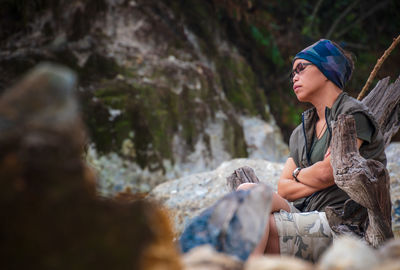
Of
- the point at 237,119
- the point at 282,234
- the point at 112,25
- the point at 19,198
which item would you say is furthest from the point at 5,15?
the point at 19,198

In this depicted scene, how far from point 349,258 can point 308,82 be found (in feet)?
5.48

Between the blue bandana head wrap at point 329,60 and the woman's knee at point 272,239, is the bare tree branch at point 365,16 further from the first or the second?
the woman's knee at point 272,239

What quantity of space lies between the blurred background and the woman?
280 cm

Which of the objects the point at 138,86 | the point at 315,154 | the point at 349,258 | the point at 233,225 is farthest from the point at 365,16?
the point at 349,258

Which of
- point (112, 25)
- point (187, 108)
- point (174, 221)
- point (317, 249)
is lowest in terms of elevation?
point (174, 221)

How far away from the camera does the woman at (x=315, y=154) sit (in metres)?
2.09

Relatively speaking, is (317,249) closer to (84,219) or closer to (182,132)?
(84,219)

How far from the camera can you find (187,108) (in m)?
6.54

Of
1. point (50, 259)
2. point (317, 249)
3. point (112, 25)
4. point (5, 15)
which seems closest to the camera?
point (50, 259)

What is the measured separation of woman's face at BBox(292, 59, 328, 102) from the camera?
2445mm

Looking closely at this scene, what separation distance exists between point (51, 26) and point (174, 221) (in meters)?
4.17

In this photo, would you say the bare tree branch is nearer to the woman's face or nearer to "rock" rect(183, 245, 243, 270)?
the woman's face

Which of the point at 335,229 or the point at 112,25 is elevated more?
the point at 112,25

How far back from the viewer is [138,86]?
21.0 feet
